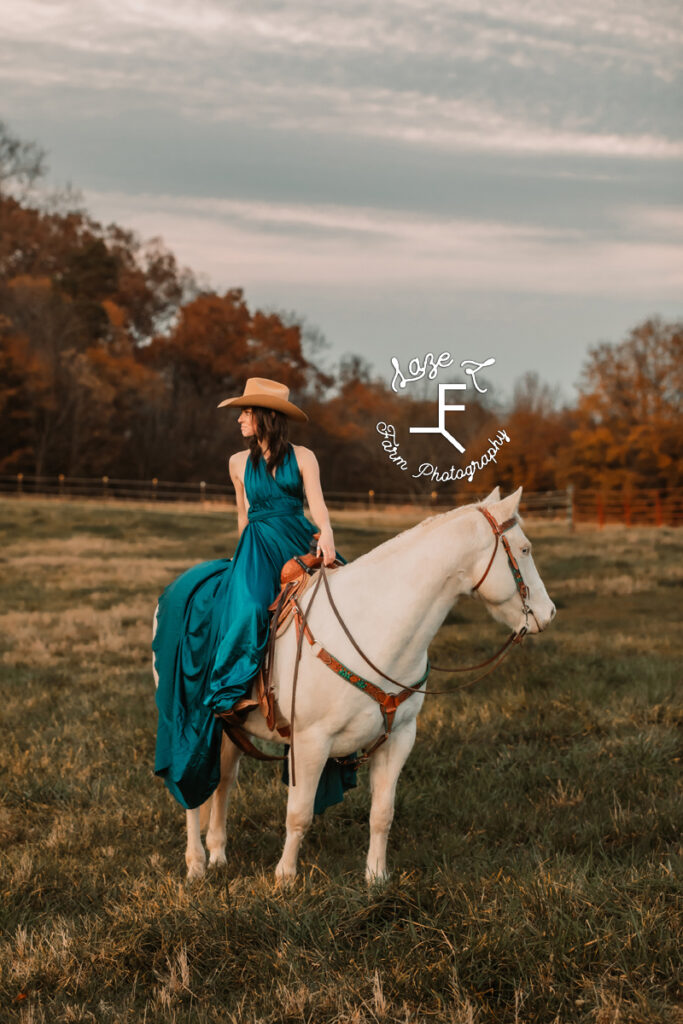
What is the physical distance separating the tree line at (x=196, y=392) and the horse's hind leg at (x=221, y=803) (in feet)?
105

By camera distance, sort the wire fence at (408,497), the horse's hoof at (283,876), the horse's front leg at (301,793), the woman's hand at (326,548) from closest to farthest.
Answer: the horse's hoof at (283,876) → the horse's front leg at (301,793) → the woman's hand at (326,548) → the wire fence at (408,497)

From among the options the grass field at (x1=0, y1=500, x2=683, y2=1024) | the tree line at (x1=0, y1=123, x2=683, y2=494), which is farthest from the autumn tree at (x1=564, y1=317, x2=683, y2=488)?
the grass field at (x1=0, y1=500, x2=683, y2=1024)

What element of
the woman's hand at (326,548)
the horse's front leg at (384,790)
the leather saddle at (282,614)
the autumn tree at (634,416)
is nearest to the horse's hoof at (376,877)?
the horse's front leg at (384,790)

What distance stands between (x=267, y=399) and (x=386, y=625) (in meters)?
1.31

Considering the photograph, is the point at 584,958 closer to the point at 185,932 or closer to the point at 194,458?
the point at 185,932

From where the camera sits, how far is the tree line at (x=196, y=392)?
40.9 meters

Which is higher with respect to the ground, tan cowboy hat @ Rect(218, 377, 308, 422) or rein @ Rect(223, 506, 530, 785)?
tan cowboy hat @ Rect(218, 377, 308, 422)

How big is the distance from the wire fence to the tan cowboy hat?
28254 millimetres

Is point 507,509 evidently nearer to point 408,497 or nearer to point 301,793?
point 301,793

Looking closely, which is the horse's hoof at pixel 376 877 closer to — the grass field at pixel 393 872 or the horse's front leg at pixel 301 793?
the grass field at pixel 393 872

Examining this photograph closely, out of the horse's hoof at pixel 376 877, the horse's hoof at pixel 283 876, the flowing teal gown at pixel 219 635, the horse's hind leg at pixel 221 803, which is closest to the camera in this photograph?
the horse's hoof at pixel 376 877

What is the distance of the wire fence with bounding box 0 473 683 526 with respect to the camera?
3769cm

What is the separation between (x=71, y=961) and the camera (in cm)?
411

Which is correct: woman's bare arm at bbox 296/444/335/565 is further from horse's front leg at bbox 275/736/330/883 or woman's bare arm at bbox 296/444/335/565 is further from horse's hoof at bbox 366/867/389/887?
horse's hoof at bbox 366/867/389/887
